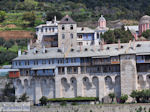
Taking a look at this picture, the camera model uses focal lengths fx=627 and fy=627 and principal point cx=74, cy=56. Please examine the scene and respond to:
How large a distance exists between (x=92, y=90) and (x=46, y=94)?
25.5 ft

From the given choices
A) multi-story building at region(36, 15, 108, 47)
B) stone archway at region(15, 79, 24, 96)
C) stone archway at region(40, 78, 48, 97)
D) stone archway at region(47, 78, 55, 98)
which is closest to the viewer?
stone archway at region(47, 78, 55, 98)

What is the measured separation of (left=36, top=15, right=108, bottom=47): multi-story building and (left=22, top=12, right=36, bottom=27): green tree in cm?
2178

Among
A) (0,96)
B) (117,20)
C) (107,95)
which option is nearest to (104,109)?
(107,95)

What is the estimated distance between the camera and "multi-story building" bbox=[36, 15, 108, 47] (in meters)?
114

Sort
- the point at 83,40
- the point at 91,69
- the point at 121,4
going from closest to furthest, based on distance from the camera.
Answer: the point at 91,69 → the point at 83,40 → the point at 121,4

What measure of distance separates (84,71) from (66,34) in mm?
15294

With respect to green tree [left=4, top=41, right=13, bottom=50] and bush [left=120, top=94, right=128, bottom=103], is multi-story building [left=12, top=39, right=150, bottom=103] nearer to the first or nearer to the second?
bush [left=120, top=94, right=128, bottom=103]

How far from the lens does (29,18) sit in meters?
151

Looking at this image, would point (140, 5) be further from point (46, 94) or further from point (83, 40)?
point (46, 94)

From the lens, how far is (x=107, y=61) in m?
98.2

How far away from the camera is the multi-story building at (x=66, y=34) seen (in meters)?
114

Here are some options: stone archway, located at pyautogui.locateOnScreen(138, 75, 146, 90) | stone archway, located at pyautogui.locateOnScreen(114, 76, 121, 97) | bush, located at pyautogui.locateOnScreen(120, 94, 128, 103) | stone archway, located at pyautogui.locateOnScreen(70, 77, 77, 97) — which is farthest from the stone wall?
stone archway, located at pyautogui.locateOnScreen(70, 77, 77, 97)

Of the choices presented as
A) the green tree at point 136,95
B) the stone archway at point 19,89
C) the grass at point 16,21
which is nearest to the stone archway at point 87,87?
the green tree at point 136,95

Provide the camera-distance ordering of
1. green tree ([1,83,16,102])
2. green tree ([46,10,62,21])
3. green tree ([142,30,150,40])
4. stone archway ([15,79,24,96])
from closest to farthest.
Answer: green tree ([1,83,16,102])
stone archway ([15,79,24,96])
green tree ([142,30,150,40])
green tree ([46,10,62,21])
